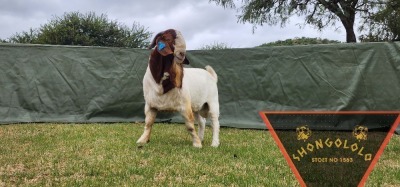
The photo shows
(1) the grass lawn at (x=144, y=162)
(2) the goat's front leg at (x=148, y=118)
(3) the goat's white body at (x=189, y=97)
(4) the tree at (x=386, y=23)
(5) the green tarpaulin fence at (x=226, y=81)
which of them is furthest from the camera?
(4) the tree at (x=386, y=23)

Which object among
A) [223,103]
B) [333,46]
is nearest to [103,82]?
[223,103]

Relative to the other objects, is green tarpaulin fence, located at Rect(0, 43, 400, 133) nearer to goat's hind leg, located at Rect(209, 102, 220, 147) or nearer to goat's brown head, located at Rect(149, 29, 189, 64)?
goat's hind leg, located at Rect(209, 102, 220, 147)

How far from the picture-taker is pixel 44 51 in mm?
10086

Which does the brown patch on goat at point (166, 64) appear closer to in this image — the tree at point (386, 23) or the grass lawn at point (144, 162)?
the grass lawn at point (144, 162)

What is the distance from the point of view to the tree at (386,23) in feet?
83.8

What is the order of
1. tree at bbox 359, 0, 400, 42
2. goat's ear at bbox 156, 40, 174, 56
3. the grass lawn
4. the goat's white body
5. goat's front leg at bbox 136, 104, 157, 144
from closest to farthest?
the grass lawn, goat's ear at bbox 156, 40, 174, 56, the goat's white body, goat's front leg at bbox 136, 104, 157, 144, tree at bbox 359, 0, 400, 42

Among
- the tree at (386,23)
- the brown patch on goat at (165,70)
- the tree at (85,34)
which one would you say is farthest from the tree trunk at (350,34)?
the brown patch on goat at (165,70)

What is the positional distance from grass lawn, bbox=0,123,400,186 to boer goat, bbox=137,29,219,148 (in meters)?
0.53

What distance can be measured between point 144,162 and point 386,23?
2547 centimetres

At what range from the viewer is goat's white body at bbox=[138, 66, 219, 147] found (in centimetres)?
620

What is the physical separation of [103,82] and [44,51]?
1.57m

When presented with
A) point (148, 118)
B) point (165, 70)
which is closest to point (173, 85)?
point (165, 70)

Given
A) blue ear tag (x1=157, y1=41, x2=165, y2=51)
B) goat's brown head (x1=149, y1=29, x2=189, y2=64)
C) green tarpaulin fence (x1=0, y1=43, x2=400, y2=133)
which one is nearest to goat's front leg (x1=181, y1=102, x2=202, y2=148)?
goat's brown head (x1=149, y1=29, x2=189, y2=64)

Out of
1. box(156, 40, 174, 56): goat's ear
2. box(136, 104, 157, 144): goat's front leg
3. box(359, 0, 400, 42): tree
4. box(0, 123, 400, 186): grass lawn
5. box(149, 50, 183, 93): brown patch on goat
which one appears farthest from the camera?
box(359, 0, 400, 42): tree
